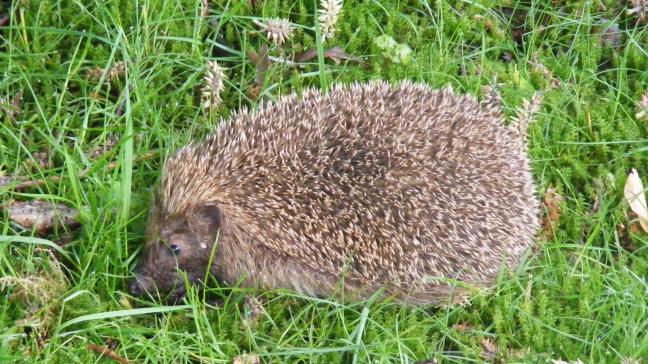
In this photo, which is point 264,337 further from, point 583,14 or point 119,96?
point 583,14

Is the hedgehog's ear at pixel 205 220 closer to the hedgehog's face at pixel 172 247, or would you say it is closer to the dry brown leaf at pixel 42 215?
the hedgehog's face at pixel 172 247

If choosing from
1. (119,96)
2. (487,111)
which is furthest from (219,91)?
(487,111)

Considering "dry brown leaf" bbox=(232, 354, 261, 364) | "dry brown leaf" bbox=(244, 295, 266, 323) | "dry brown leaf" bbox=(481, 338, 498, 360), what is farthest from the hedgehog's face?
"dry brown leaf" bbox=(481, 338, 498, 360)

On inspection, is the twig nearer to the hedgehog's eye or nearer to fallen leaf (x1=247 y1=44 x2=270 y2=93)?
the hedgehog's eye

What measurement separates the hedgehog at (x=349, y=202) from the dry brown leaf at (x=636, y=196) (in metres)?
0.88

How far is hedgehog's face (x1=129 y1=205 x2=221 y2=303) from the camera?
542cm

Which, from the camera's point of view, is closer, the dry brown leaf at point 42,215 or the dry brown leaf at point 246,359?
the dry brown leaf at point 246,359

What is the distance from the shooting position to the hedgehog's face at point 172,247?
5422 millimetres

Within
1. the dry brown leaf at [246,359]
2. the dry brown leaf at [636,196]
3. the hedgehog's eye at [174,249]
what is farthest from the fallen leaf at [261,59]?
the dry brown leaf at [636,196]

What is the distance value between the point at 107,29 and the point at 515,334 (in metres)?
3.15

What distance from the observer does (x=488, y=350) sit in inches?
212

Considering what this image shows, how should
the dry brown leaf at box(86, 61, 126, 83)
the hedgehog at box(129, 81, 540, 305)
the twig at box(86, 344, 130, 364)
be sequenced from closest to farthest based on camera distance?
the twig at box(86, 344, 130, 364) < the hedgehog at box(129, 81, 540, 305) < the dry brown leaf at box(86, 61, 126, 83)

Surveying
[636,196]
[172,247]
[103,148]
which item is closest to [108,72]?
[103,148]

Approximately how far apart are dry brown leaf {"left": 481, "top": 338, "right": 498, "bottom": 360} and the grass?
0.05ft
